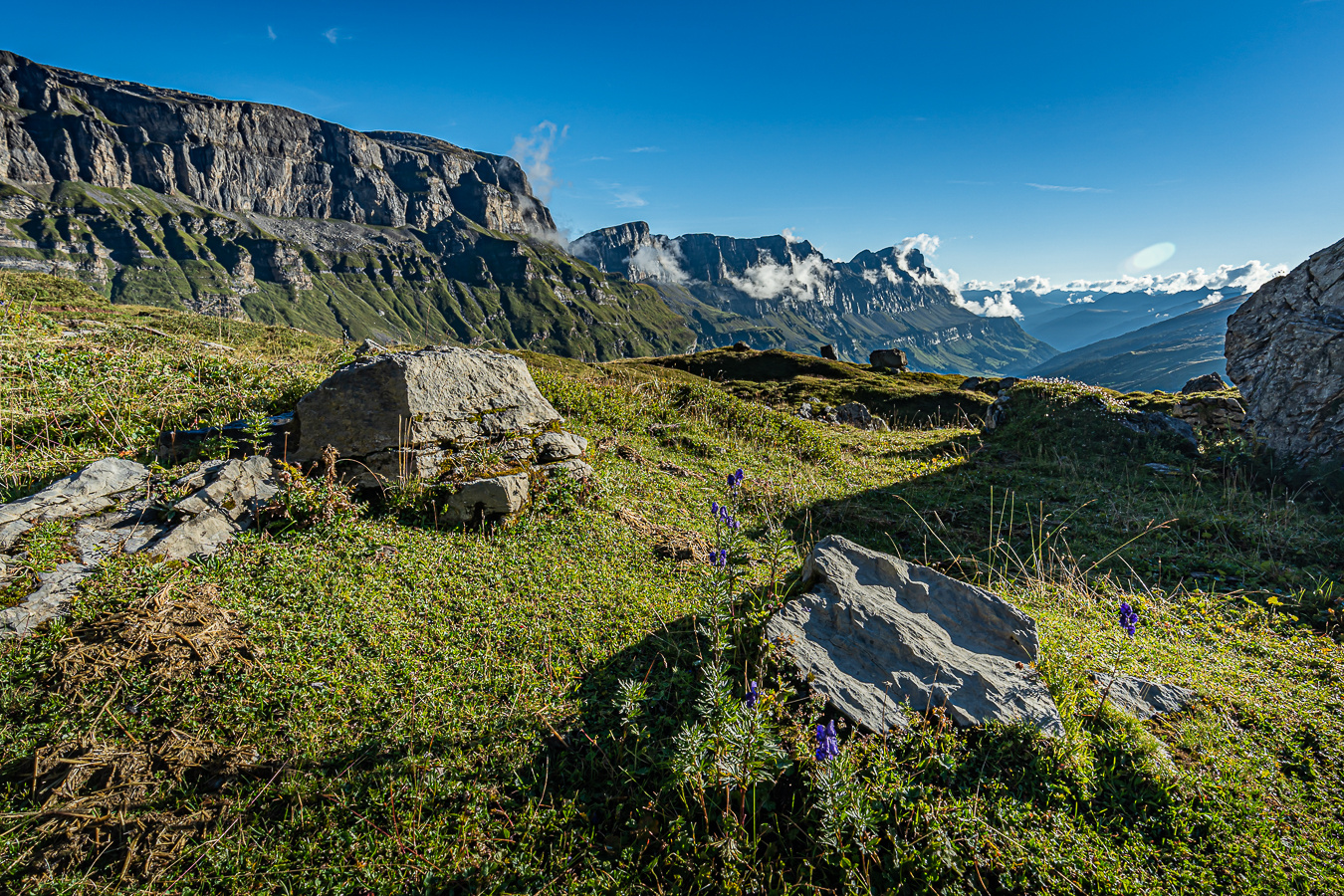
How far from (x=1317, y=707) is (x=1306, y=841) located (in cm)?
181

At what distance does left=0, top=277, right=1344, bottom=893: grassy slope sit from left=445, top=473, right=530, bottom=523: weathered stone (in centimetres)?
27

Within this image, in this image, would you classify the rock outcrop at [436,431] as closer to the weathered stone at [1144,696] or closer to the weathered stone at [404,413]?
the weathered stone at [404,413]

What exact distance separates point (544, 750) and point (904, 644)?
2.90 meters

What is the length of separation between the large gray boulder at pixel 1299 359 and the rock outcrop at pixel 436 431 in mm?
16077

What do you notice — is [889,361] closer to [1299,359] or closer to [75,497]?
[1299,359]

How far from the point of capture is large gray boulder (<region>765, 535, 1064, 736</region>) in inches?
152

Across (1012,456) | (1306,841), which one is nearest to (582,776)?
(1306,841)

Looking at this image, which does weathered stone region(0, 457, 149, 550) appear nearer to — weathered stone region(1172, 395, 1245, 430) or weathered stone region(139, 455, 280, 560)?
weathered stone region(139, 455, 280, 560)

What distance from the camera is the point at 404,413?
670 cm

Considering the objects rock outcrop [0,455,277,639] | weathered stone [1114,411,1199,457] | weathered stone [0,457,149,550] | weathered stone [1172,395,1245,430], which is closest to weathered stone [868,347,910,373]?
weathered stone [1172,395,1245,430]

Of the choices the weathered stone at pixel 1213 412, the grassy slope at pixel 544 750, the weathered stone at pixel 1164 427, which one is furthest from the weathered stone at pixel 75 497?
the weathered stone at pixel 1213 412

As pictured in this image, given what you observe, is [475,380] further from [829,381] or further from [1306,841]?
[829,381]

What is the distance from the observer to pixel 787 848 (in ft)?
10.2

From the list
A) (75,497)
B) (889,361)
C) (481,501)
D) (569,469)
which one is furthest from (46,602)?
(889,361)
